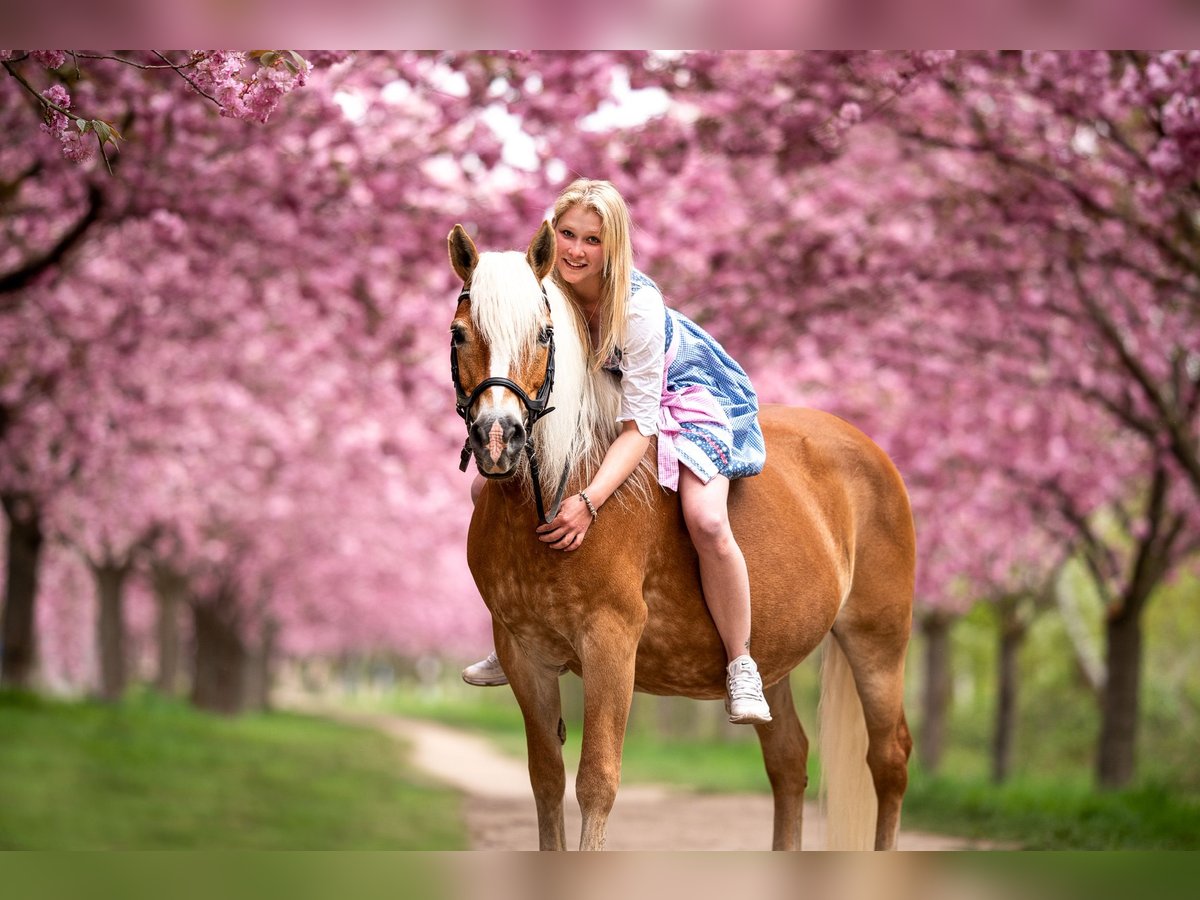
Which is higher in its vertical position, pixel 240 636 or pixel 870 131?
pixel 870 131

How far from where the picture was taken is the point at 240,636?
27328 millimetres

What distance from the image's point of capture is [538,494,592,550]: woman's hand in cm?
365

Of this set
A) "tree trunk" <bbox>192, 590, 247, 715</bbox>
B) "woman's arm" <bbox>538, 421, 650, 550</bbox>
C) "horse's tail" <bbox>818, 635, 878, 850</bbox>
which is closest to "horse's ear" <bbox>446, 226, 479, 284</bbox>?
"woman's arm" <bbox>538, 421, 650, 550</bbox>

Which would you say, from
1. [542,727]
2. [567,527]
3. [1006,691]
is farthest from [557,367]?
[1006,691]

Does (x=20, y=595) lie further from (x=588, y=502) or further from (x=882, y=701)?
(x=588, y=502)

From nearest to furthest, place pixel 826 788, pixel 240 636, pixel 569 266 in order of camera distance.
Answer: pixel 569 266 < pixel 826 788 < pixel 240 636

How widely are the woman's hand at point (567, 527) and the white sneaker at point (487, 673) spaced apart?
0.77 metres

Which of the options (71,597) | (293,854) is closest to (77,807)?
(293,854)

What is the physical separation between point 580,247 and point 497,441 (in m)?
0.81

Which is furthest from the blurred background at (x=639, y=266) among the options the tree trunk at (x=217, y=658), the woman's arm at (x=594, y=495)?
the tree trunk at (x=217, y=658)

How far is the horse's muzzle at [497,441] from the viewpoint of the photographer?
10.9 ft

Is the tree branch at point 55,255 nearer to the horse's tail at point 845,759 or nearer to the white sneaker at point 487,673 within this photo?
the white sneaker at point 487,673
